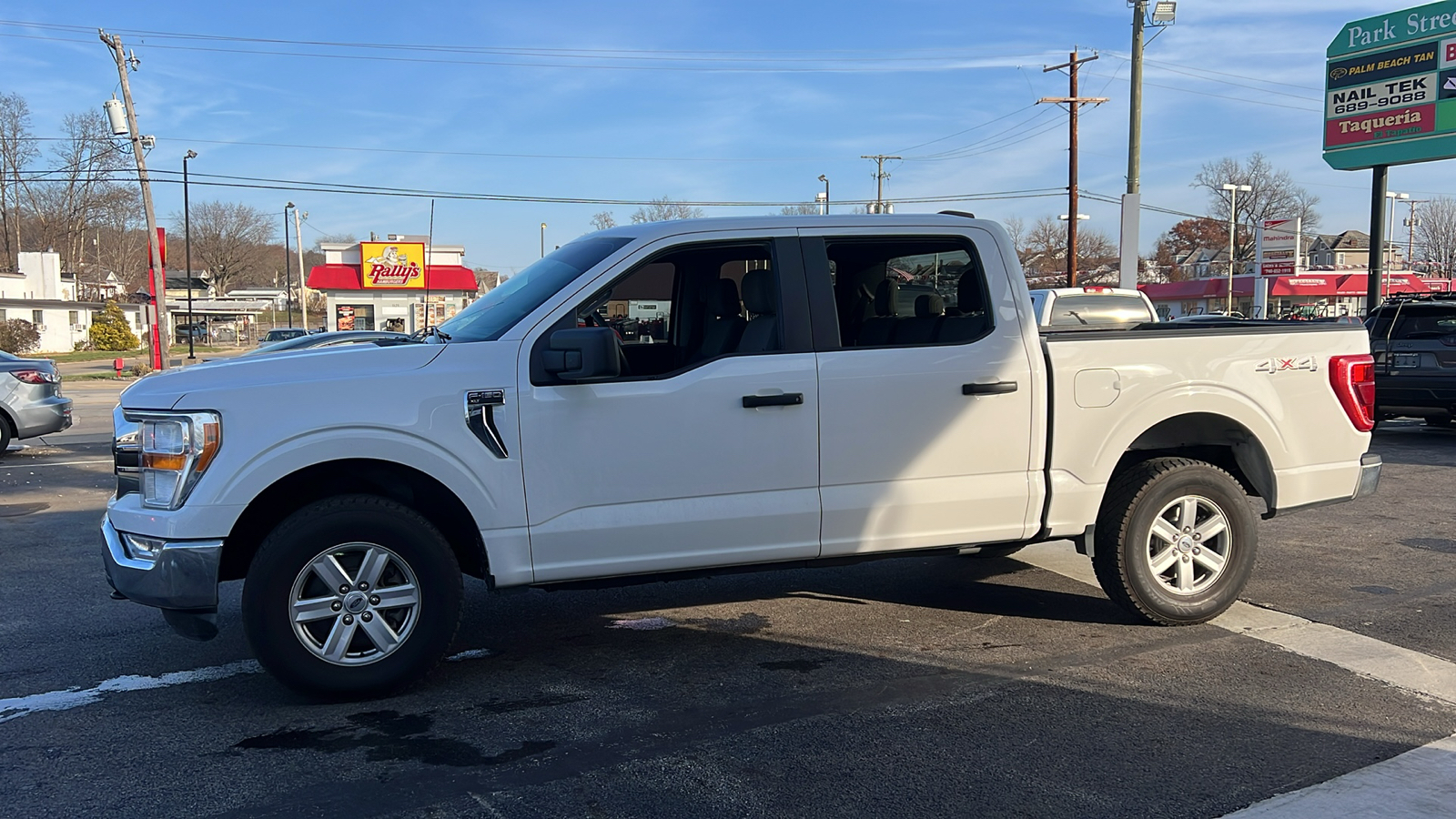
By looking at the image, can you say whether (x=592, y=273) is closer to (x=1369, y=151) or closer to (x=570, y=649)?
(x=570, y=649)

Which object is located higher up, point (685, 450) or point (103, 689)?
point (685, 450)

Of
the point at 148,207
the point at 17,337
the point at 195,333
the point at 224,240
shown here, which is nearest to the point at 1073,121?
the point at 148,207

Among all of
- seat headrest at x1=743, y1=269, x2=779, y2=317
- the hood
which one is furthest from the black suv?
the hood

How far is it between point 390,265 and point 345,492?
171 feet

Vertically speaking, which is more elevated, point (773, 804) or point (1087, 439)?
point (1087, 439)

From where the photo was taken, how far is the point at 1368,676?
4.63 metres

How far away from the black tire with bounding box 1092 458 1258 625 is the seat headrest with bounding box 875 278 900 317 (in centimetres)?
148

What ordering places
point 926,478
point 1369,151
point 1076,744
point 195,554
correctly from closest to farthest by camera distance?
1. point 1076,744
2. point 195,554
3. point 926,478
4. point 1369,151

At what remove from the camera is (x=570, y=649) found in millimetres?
5098

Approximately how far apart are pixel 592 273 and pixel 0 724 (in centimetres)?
297

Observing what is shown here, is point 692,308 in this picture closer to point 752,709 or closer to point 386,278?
point 752,709

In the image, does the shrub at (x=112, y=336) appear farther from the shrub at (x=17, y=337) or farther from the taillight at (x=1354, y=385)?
the taillight at (x=1354, y=385)

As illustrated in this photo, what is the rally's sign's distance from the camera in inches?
2095

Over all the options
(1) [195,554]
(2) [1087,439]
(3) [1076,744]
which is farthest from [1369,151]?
(1) [195,554]
